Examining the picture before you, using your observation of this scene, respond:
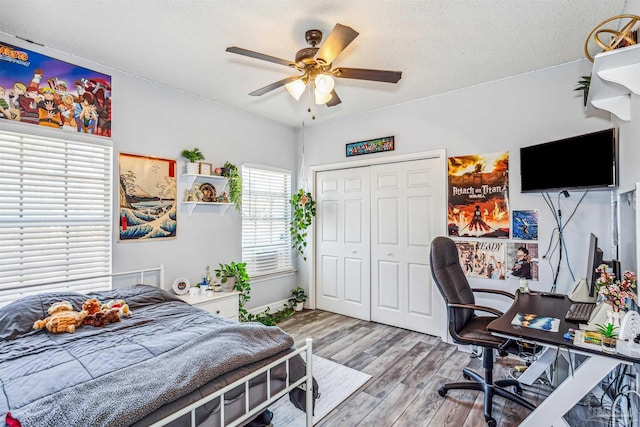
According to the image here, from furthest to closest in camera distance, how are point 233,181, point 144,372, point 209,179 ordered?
point 233,181, point 209,179, point 144,372

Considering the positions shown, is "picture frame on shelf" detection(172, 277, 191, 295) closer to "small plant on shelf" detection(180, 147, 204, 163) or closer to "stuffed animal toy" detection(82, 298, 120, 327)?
"stuffed animal toy" detection(82, 298, 120, 327)

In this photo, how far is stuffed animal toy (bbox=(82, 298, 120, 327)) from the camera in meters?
2.13

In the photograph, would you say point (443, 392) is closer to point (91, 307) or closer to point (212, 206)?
point (91, 307)

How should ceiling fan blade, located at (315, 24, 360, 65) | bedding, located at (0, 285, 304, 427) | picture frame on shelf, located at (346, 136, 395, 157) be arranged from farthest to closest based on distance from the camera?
picture frame on shelf, located at (346, 136, 395, 157) → ceiling fan blade, located at (315, 24, 360, 65) → bedding, located at (0, 285, 304, 427)

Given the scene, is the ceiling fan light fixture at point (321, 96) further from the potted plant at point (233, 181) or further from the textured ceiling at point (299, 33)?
the potted plant at point (233, 181)

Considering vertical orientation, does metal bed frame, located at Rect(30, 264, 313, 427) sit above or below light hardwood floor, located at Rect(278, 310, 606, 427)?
above

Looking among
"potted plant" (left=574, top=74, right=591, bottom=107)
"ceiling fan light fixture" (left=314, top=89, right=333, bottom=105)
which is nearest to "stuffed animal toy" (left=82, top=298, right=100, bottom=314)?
"ceiling fan light fixture" (left=314, top=89, right=333, bottom=105)

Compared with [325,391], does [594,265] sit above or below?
above

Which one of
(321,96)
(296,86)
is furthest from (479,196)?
(296,86)

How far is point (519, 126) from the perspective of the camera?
305cm

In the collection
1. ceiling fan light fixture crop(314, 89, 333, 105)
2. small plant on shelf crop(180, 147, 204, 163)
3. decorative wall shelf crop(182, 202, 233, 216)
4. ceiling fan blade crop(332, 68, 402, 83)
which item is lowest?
decorative wall shelf crop(182, 202, 233, 216)

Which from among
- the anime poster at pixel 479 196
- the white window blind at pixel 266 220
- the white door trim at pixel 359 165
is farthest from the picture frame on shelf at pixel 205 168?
the anime poster at pixel 479 196

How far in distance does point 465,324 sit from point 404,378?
0.71 meters

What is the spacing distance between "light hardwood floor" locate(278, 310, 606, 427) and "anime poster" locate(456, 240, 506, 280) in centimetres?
80
